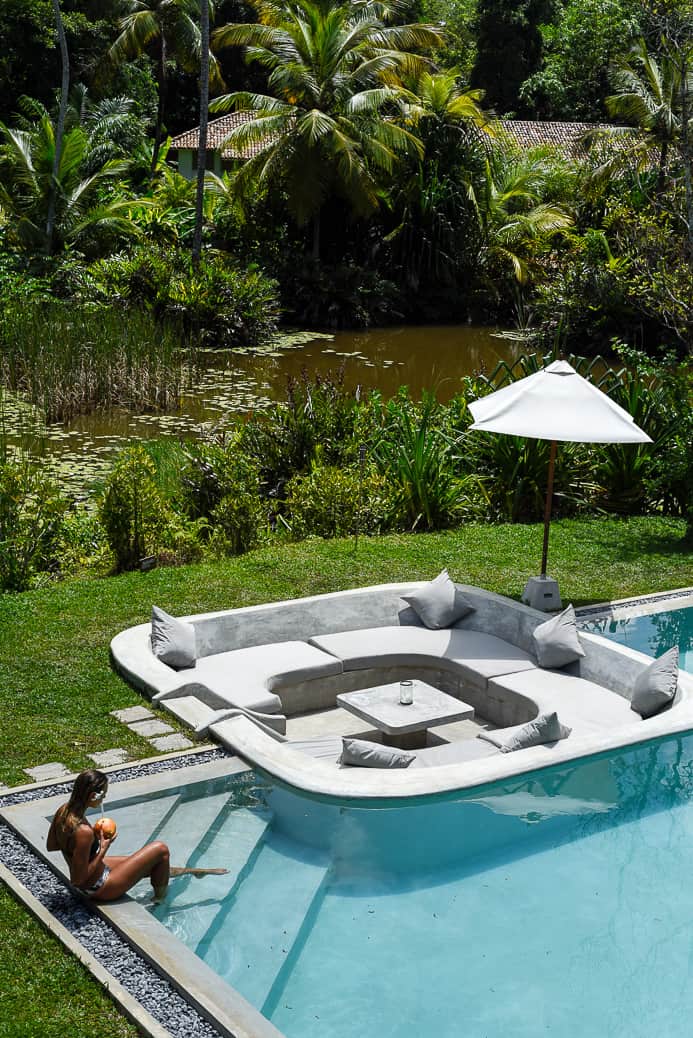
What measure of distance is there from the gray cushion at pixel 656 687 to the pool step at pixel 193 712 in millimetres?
2654

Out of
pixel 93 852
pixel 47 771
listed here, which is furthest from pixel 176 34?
pixel 93 852

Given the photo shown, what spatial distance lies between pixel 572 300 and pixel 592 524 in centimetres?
1696

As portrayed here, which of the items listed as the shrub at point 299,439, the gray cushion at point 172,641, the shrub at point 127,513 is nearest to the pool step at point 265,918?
the gray cushion at point 172,641

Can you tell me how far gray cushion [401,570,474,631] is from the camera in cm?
903

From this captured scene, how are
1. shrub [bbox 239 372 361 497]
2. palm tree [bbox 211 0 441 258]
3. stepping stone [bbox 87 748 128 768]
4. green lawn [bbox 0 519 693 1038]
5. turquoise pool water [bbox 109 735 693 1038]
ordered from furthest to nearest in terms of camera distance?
palm tree [bbox 211 0 441 258], shrub [bbox 239 372 361 497], stepping stone [bbox 87 748 128 768], turquoise pool water [bbox 109 735 693 1038], green lawn [bbox 0 519 693 1038]

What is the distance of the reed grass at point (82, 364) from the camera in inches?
705

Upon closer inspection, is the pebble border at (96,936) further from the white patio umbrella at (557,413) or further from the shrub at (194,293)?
the shrub at (194,293)

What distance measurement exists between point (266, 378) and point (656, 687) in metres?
15.8

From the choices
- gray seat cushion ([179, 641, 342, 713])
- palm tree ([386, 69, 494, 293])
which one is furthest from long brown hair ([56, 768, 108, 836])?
palm tree ([386, 69, 494, 293])

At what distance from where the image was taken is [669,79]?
99.4ft

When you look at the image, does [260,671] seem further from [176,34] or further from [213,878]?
[176,34]

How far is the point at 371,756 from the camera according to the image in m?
6.71

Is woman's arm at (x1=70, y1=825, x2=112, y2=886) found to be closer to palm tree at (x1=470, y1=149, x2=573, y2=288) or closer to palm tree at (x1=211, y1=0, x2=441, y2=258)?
palm tree at (x1=211, y1=0, x2=441, y2=258)

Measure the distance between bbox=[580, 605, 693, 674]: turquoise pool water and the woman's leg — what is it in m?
4.73
